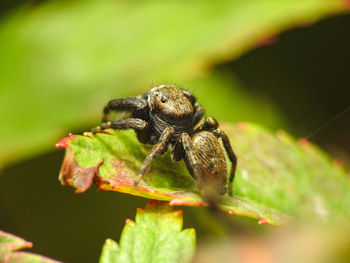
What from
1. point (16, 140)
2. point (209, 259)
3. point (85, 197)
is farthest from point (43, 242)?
point (209, 259)

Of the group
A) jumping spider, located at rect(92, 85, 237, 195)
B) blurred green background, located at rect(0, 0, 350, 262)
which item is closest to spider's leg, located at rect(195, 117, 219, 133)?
jumping spider, located at rect(92, 85, 237, 195)

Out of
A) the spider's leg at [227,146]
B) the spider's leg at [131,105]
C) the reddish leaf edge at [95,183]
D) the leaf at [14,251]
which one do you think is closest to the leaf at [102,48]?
the spider's leg at [131,105]

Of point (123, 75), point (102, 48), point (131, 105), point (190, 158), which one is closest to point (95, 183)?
point (190, 158)

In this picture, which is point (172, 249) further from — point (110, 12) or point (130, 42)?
point (110, 12)

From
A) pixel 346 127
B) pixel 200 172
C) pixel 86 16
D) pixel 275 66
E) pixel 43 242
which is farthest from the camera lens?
pixel 275 66

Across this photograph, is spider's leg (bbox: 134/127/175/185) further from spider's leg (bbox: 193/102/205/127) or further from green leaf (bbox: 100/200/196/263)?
spider's leg (bbox: 193/102/205/127)

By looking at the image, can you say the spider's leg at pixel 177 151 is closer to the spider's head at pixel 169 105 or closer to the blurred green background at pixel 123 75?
the spider's head at pixel 169 105
